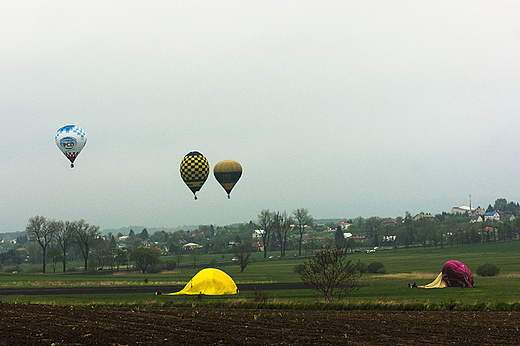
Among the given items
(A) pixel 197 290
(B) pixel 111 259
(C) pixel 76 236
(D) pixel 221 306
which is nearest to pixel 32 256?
(C) pixel 76 236

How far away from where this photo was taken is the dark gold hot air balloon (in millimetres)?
71688

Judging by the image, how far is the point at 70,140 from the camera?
60406 millimetres

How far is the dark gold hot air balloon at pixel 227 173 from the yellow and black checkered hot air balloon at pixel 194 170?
5.27 metres

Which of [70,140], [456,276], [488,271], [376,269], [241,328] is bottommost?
[376,269]

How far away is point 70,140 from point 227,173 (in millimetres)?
22377

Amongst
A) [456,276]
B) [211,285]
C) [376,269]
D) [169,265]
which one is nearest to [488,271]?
[376,269]

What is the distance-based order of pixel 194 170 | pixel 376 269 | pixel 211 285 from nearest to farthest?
pixel 211 285, pixel 194 170, pixel 376 269

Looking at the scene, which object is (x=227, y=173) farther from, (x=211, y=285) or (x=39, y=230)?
(x=39, y=230)

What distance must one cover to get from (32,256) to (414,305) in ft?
634

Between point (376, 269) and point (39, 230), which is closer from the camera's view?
point (376, 269)

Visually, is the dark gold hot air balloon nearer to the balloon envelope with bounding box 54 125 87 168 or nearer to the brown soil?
the balloon envelope with bounding box 54 125 87 168

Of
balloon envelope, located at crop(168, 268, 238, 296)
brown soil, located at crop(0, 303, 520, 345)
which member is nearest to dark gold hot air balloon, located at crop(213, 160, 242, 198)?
balloon envelope, located at crop(168, 268, 238, 296)

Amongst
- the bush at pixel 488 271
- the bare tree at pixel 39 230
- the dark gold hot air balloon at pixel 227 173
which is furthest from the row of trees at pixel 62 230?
the bush at pixel 488 271

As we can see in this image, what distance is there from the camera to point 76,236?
124750 mm
